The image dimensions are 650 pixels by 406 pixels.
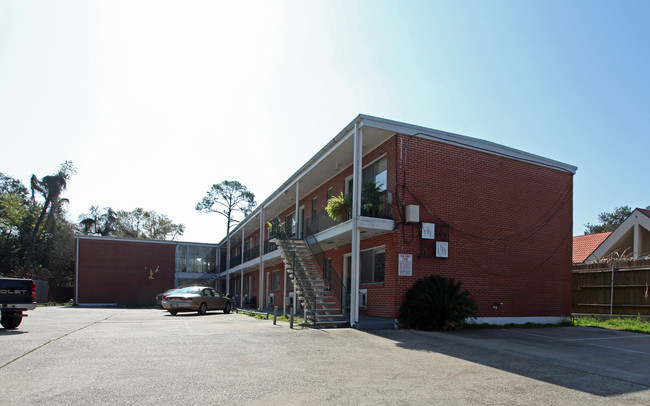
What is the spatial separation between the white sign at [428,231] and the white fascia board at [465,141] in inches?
104

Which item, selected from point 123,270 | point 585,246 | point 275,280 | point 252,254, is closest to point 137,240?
point 123,270

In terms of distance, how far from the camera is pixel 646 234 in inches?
872

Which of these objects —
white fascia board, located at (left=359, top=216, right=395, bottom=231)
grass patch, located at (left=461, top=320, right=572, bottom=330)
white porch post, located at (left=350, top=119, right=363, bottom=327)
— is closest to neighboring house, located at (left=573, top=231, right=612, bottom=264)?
grass patch, located at (left=461, top=320, right=572, bottom=330)

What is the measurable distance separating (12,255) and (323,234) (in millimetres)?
40791

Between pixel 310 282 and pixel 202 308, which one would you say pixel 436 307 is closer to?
pixel 310 282

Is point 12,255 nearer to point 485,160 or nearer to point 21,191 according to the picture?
point 21,191

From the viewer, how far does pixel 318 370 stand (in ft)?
22.1

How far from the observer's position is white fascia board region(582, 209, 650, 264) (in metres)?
20.8

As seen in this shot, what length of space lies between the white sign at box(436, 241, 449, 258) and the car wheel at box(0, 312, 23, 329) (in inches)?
445

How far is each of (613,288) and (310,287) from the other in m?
10.5

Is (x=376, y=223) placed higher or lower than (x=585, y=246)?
higher

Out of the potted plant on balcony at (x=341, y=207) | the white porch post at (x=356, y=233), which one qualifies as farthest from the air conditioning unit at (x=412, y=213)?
the potted plant on balcony at (x=341, y=207)

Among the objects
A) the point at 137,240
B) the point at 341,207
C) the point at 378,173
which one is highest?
the point at 378,173

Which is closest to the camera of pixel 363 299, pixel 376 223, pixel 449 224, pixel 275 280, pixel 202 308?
pixel 376 223
